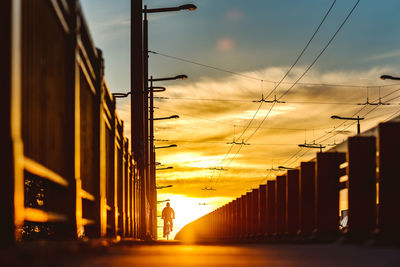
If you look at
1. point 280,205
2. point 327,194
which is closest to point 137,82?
point 280,205

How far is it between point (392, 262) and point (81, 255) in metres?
2.14

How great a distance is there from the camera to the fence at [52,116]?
3.71 metres

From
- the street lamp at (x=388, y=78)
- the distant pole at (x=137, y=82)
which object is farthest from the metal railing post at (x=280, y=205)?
the street lamp at (x=388, y=78)

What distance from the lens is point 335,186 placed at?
982 cm

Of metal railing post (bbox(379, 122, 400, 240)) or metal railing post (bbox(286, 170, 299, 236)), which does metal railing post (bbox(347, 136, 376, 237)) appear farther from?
metal railing post (bbox(286, 170, 299, 236))

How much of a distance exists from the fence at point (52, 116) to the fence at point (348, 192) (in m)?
2.94

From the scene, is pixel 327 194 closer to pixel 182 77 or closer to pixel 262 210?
pixel 262 210

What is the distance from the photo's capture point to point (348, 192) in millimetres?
8367

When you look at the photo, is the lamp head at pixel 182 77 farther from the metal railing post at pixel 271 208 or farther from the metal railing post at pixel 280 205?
the metal railing post at pixel 280 205

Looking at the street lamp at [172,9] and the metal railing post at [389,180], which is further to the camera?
the street lamp at [172,9]

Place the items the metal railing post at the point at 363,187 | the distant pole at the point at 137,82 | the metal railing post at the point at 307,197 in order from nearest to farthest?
1. the metal railing post at the point at 363,187
2. the metal railing post at the point at 307,197
3. the distant pole at the point at 137,82

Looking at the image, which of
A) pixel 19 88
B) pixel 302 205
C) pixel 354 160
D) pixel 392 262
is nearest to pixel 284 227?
pixel 302 205

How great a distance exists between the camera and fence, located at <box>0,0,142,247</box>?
12.2 ft

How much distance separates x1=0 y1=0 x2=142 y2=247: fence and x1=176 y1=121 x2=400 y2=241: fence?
116 inches
